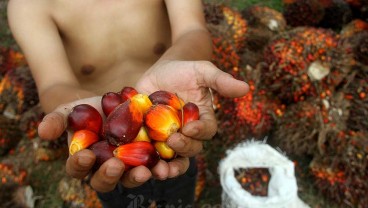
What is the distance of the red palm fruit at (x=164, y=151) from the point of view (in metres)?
1.36

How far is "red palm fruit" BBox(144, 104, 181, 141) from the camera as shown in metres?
1.36

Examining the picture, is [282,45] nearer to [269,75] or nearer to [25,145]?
[269,75]

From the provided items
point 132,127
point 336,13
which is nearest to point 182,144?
point 132,127

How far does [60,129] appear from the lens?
127cm

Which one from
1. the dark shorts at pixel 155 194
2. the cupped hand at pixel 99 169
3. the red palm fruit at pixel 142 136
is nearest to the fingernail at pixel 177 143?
the cupped hand at pixel 99 169

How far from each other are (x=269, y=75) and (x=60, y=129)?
2018mm

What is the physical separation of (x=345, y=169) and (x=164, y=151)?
1.72 m

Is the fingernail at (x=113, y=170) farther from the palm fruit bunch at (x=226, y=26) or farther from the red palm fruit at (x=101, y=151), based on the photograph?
the palm fruit bunch at (x=226, y=26)

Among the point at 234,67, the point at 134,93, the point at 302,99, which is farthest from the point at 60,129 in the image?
the point at 302,99

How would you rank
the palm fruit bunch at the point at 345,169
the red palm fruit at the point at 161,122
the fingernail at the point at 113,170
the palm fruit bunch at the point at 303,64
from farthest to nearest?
1. the palm fruit bunch at the point at 303,64
2. the palm fruit bunch at the point at 345,169
3. the red palm fruit at the point at 161,122
4. the fingernail at the point at 113,170

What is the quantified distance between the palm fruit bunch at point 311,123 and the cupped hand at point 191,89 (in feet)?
4.65

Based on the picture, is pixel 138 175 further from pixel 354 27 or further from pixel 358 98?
pixel 354 27

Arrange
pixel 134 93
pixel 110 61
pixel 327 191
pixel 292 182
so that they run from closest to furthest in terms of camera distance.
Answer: pixel 134 93 < pixel 110 61 < pixel 292 182 < pixel 327 191

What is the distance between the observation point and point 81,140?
1342mm
